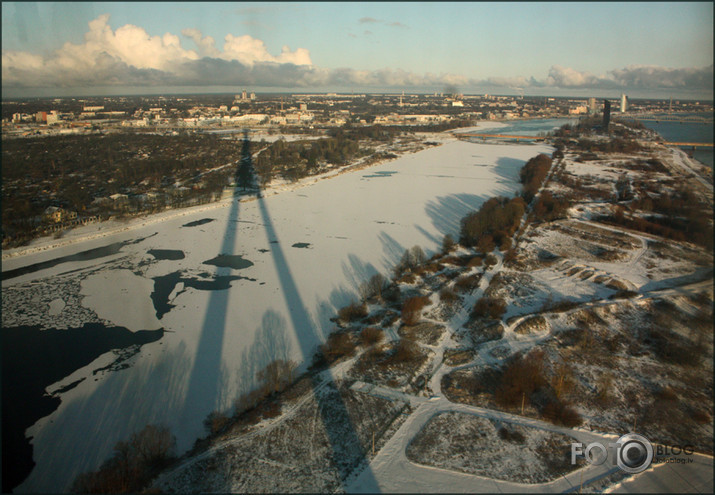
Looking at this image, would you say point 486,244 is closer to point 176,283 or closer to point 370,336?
point 370,336

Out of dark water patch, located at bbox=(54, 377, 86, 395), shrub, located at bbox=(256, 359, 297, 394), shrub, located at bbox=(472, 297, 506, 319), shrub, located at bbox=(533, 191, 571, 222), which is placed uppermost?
shrub, located at bbox=(533, 191, 571, 222)

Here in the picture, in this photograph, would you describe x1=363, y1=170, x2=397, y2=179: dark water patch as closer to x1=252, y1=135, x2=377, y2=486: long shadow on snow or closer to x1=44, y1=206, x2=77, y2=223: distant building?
x1=44, y1=206, x2=77, y2=223: distant building

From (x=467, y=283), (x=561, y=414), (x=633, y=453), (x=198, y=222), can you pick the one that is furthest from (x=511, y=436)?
(x=198, y=222)

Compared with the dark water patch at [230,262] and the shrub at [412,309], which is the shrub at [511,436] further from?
the dark water patch at [230,262]

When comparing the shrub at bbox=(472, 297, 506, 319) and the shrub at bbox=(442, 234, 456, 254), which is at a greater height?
the shrub at bbox=(442, 234, 456, 254)

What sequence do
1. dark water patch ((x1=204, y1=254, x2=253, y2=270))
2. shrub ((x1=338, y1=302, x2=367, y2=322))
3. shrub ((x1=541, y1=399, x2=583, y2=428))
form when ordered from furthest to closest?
dark water patch ((x1=204, y1=254, x2=253, y2=270))
shrub ((x1=338, y1=302, x2=367, y2=322))
shrub ((x1=541, y1=399, x2=583, y2=428))

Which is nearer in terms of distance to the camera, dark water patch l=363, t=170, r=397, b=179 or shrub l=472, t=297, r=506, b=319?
shrub l=472, t=297, r=506, b=319

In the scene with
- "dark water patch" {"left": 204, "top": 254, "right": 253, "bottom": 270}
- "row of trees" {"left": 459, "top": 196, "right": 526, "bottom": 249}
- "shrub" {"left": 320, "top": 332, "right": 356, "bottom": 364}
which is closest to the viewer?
"shrub" {"left": 320, "top": 332, "right": 356, "bottom": 364}

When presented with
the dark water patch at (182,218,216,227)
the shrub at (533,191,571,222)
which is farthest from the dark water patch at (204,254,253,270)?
the shrub at (533,191,571,222)
